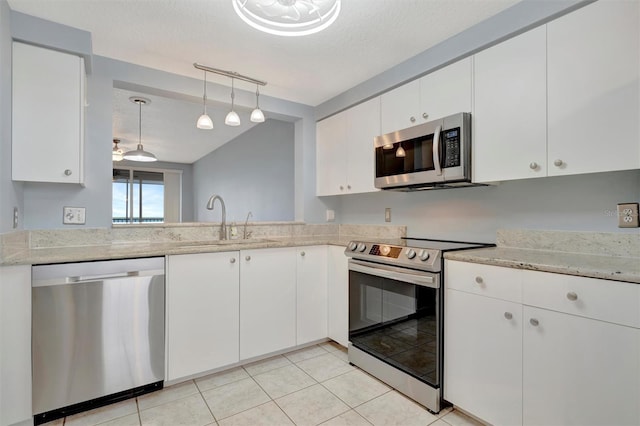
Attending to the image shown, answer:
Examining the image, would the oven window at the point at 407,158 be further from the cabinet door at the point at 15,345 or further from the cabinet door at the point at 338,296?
the cabinet door at the point at 15,345

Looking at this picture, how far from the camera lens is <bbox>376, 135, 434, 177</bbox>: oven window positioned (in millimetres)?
2102

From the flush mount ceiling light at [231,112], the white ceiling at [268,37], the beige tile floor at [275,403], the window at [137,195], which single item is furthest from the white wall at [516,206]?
the window at [137,195]

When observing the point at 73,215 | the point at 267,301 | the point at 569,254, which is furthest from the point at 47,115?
the point at 569,254

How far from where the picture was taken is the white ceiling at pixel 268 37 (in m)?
1.76

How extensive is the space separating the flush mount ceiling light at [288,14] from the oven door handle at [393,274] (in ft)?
4.65

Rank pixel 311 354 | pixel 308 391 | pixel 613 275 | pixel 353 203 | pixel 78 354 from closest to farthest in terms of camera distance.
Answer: pixel 613 275 < pixel 78 354 < pixel 308 391 < pixel 311 354 < pixel 353 203

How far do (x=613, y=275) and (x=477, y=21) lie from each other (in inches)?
59.9

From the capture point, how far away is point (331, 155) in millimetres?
3090

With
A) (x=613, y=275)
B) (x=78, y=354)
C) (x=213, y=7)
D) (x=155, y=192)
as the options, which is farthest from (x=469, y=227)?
(x=155, y=192)

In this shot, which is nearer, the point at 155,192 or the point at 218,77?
the point at 218,77

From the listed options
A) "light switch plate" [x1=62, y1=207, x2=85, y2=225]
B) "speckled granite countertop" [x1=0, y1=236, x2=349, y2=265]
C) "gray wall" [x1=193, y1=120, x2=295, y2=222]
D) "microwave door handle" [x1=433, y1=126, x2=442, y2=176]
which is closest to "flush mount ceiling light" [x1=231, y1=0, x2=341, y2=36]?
"microwave door handle" [x1=433, y1=126, x2=442, y2=176]

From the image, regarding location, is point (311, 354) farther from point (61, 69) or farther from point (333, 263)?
point (61, 69)

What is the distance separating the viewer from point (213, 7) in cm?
175

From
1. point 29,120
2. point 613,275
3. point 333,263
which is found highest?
point 29,120
